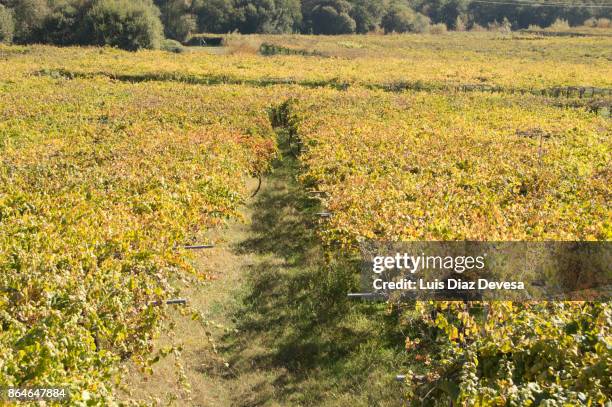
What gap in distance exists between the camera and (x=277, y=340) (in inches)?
394

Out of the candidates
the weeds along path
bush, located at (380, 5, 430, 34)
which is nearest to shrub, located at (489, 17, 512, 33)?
bush, located at (380, 5, 430, 34)

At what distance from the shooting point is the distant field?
17.7ft

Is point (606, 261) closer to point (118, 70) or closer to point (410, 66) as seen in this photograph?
point (118, 70)

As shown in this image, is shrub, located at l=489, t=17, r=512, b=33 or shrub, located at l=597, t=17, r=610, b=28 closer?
shrub, located at l=597, t=17, r=610, b=28

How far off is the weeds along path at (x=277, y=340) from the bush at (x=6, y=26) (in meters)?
59.5

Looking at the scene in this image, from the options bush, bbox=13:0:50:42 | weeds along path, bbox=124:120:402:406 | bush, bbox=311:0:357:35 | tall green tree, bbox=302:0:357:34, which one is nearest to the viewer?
weeds along path, bbox=124:120:402:406

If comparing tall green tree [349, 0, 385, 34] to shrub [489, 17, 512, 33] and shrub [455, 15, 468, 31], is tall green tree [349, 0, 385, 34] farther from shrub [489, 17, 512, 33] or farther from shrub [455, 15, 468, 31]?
shrub [489, 17, 512, 33]

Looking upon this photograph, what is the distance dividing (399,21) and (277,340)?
93.1 m

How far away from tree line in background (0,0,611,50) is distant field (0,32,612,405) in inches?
1182

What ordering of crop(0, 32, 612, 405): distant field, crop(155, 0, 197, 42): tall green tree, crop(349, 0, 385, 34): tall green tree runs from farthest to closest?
crop(349, 0, 385, 34): tall green tree, crop(155, 0, 197, 42): tall green tree, crop(0, 32, 612, 405): distant field

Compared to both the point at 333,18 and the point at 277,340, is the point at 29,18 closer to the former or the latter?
the point at 333,18

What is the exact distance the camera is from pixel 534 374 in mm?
5238

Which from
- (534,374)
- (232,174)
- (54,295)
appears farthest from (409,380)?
(232,174)

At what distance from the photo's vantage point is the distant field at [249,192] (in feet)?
17.7
